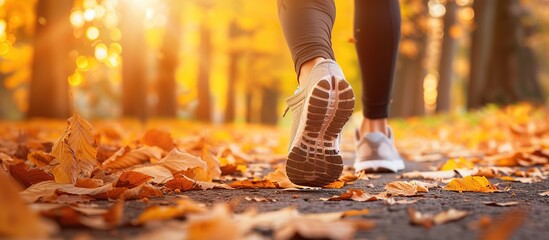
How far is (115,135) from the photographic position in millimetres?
5043

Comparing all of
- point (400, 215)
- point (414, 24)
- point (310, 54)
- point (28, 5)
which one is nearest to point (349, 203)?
point (400, 215)

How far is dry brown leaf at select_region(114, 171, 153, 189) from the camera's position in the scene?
2.02 m

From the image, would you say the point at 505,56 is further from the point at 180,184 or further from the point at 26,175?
the point at 26,175

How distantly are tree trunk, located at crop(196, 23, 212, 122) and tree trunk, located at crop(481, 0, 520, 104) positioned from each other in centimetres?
839

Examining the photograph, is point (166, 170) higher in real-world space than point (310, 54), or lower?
lower

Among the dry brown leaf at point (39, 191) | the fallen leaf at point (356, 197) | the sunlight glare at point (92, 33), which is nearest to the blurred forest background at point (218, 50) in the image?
the sunlight glare at point (92, 33)

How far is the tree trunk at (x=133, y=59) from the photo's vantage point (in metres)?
13.0

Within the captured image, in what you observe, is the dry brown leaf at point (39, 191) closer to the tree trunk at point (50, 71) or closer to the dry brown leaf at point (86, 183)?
the dry brown leaf at point (86, 183)

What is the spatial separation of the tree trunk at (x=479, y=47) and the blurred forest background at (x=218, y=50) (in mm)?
23

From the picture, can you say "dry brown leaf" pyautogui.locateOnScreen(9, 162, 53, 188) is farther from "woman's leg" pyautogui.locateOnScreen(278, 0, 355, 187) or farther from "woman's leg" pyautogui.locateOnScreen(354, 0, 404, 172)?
"woman's leg" pyautogui.locateOnScreen(354, 0, 404, 172)

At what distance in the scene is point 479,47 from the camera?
13367 millimetres

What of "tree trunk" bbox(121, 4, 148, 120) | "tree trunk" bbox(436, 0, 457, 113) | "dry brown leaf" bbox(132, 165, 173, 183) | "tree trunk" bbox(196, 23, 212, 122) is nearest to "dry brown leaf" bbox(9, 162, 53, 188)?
"dry brown leaf" bbox(132, 165, 173, 183)

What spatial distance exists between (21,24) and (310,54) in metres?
14.9

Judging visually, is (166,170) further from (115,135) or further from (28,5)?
(28,5)
